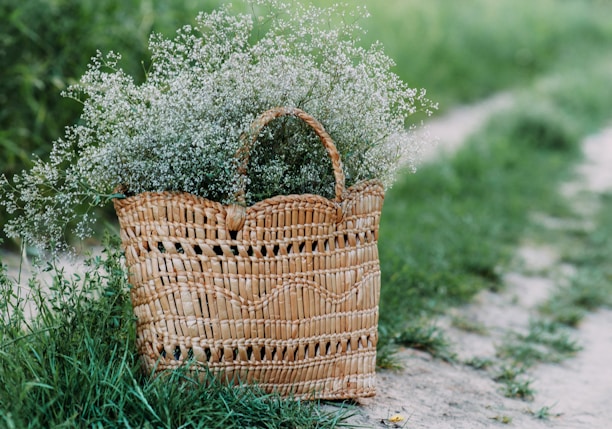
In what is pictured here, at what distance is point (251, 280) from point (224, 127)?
19.9 inches

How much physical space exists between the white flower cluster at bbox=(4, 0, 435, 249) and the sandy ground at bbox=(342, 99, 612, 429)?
821mm

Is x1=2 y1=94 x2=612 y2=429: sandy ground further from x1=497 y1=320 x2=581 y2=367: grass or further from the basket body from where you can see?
the basket body

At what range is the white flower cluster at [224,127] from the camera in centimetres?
237

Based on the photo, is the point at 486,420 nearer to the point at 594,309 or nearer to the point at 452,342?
the point at 452,342

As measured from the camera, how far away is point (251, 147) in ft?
7.80

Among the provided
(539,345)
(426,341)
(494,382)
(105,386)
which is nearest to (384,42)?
(539,345)

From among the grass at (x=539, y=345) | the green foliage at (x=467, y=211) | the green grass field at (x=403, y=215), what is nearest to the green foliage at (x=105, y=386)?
the green grass field at (x=403, y=215)

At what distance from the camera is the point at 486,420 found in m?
2.71

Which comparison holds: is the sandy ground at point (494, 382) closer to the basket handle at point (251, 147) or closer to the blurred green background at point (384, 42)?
the basket handle at point (251, 147)

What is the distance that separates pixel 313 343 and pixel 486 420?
0.75 meters

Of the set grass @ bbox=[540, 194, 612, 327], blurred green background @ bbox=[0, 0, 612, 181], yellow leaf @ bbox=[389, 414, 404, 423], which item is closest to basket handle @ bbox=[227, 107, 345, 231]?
yellow leaf @ bbox=[389, 414, 404, 423]

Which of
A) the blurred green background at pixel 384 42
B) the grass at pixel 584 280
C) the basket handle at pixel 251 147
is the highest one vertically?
the blurred green background at pixel 384 42

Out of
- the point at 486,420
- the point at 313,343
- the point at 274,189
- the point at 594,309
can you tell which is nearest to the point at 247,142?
the point at 274,189

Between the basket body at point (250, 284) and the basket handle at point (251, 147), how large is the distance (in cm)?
3
